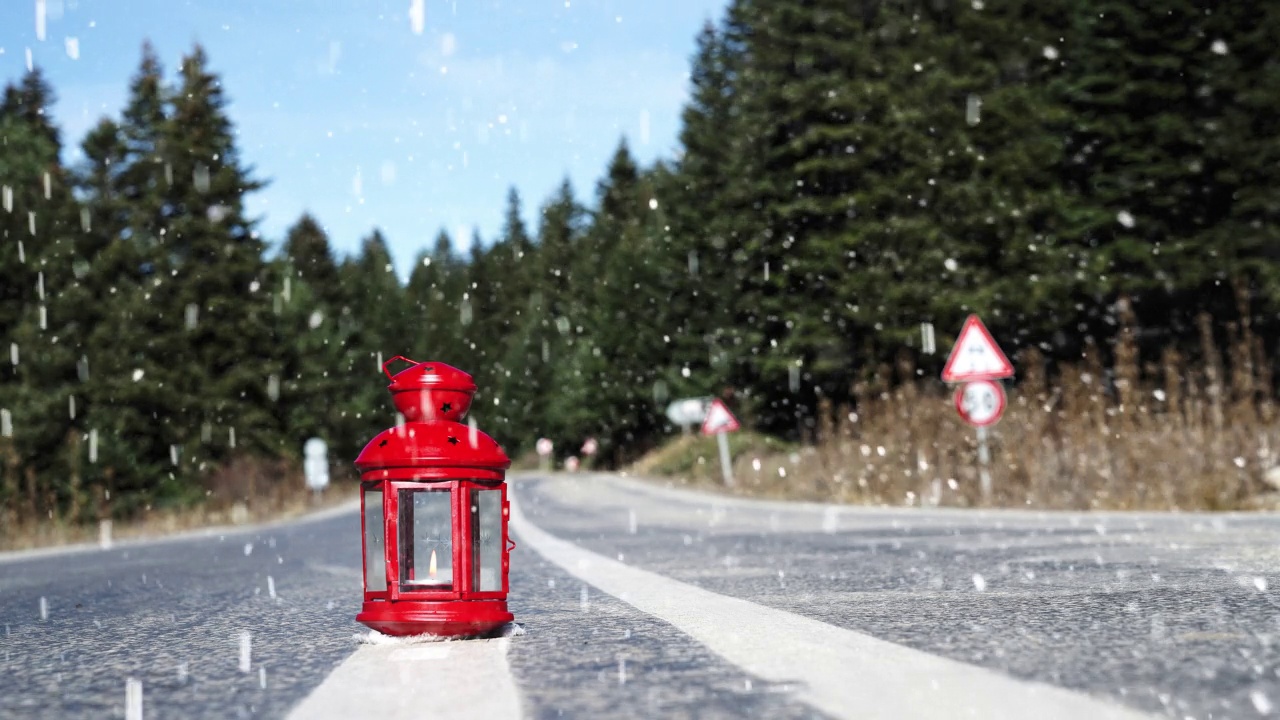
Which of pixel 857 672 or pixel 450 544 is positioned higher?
pixel 450 544

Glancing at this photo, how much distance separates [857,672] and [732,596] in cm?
271

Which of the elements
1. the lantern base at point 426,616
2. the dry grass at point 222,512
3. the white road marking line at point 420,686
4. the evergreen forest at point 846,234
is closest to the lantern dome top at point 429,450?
the lantern base at point 426,616

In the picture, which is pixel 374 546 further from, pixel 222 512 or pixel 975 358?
pixel 222 512

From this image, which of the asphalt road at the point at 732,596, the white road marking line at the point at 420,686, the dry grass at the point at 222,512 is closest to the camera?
the white road marking line at the point at 420,686

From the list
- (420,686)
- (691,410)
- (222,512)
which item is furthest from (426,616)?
(691,410)

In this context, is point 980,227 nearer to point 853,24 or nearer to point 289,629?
point 853,24

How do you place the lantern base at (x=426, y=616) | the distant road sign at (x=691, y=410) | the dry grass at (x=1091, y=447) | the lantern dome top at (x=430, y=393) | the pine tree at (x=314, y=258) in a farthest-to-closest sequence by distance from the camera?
the pine tree at (x=314, y=258) < the distant road sign at (x=691, y=410) < the dry grass at (x=1091, y=447) < the lantern dome top at (x=430, y=393) < the lantern base at (x=426, y=616)

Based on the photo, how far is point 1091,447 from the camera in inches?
→ 610

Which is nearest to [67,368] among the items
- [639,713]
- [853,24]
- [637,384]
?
[853,24]

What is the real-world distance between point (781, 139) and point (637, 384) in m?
27.3

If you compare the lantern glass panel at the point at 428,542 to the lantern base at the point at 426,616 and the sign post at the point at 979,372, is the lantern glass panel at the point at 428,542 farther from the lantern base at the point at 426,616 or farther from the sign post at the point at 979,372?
the sign post at the point at 979,372

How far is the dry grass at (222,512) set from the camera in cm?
2136

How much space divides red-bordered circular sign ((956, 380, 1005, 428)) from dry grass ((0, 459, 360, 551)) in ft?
46.4

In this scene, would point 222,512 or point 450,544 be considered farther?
point 222,512
